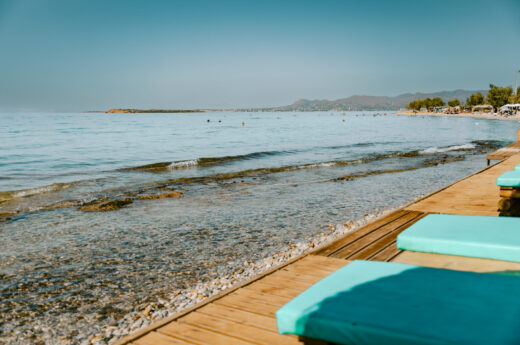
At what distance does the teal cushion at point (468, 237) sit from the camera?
3480 millimetres

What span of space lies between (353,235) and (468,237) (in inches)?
76.5

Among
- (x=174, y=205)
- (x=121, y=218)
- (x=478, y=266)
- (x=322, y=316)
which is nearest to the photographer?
(x=322, y=316)

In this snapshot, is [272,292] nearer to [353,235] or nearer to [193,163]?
[353,235]

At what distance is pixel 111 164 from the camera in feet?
73.3

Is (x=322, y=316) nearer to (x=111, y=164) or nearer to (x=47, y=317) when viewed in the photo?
(x=47, y=317)

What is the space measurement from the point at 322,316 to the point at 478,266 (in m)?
2.29

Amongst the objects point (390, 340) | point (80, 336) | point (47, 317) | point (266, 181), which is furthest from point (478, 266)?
point (266, 181)

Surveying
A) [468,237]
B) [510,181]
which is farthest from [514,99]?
[468,237]

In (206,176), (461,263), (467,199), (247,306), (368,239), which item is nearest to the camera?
(247,306)

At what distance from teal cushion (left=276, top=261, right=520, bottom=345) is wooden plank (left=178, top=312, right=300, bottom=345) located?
66 cm

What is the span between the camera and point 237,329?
10.4ft

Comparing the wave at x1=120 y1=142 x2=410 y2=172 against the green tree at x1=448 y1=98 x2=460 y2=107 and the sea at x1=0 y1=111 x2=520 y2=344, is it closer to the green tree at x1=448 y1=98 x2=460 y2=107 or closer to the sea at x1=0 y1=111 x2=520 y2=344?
the sea at x1=0 y1=111 x2=520 y2=344

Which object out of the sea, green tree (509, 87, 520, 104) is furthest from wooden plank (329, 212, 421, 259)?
green tree (509, 87, 520, 104)

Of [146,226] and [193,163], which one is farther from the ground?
[193,163]
